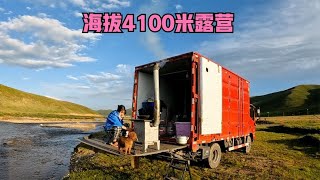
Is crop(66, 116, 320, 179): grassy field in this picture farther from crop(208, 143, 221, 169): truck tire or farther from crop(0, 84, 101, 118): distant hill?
crop(0, 84, 101, 118): distant hill

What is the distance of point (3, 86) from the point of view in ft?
410

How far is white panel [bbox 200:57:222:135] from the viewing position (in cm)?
1127

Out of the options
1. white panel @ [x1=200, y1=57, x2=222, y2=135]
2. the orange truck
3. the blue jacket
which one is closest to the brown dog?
the orange truck

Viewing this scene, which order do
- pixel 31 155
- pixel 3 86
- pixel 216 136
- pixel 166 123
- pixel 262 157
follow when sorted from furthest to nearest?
pixel 3 86 → pixel 31 155 → pixel 262 157 → pixel 166 123 → pixel 216 136

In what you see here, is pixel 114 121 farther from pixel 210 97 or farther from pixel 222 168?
pixel 222 168

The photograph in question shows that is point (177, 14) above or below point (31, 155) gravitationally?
above

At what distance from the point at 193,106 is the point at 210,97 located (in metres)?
1.15

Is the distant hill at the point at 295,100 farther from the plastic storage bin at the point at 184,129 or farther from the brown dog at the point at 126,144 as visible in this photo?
the brown dog at the point at 126,144

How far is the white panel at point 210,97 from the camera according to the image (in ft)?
37.0

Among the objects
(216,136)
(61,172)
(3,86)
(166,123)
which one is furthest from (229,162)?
(3,86)

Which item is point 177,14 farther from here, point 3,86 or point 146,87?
point 3,86

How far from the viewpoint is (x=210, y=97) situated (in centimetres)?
1180

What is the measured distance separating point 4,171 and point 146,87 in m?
7.30

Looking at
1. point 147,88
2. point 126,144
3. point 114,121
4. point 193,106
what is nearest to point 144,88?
point 147,88
